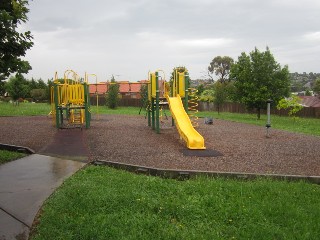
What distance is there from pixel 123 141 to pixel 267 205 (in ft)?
22.9

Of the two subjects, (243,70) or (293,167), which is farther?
(243,70)

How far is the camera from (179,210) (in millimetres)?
4840

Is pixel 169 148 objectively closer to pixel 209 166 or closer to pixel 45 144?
pixel 209 166

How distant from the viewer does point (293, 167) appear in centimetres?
792

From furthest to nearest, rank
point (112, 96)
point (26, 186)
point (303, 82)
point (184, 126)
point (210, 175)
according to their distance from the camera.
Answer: point (303, 82), point (112, 96), point (184, 126), point (210, 175), point (26, 186)

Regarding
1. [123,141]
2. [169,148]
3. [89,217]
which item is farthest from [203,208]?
[123,141]

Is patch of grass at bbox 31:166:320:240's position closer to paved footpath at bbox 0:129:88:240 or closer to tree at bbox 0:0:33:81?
paved footpath at bbox 0:129:88:240

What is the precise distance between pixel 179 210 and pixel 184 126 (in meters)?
7.08

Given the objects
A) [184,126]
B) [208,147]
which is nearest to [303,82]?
[184,126]

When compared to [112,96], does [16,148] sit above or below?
below

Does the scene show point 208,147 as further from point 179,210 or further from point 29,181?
point 179,210

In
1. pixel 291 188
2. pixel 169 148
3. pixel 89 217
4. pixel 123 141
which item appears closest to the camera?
pixel 89 217

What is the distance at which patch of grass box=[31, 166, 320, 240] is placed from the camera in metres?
4.22

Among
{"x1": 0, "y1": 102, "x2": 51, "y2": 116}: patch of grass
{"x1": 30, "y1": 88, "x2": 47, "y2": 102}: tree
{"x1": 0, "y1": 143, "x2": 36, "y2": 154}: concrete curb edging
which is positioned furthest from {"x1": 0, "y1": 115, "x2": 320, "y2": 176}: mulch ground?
{"x1": 30, "y1": 88, "x2": 47, "y2": 102}: tree
